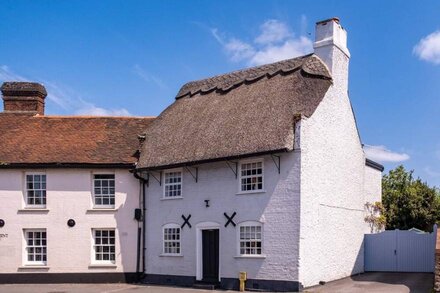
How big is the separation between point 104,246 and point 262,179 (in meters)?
8.21

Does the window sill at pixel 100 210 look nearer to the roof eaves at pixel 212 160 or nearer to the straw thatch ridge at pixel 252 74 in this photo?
the roof eaves at pixel 212 160

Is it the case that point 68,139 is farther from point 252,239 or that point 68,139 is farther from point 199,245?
point 252,239

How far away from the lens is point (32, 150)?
2291cm

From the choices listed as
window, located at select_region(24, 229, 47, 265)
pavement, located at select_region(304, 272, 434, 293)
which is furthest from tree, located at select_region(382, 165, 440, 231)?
window, located at select_region(24, 229, 47, 265)

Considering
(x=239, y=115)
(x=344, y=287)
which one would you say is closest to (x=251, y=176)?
(x=239, y=115)

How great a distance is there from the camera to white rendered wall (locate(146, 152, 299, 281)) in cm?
1764

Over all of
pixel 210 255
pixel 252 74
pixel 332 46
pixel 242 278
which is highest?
pixel 332 46

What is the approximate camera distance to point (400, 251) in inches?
891

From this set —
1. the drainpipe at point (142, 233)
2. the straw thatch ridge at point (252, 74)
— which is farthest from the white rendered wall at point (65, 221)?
the straw thatch ridge at point (252, 74)

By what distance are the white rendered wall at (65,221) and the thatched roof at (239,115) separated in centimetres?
242

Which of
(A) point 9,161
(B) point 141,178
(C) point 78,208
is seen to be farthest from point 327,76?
(A) point 9,161

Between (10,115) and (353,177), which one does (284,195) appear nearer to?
(353,177)

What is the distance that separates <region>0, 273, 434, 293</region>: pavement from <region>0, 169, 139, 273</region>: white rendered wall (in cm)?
103

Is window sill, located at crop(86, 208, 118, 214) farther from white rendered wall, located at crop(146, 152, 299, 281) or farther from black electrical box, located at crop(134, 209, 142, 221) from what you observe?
white rendered wall, located at crop(146, 152, 299, 281)
